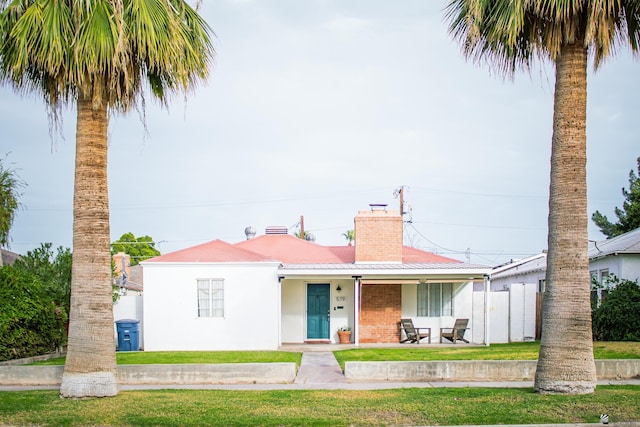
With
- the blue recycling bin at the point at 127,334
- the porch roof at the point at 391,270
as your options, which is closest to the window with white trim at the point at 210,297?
the porch roof at the point at 391,270

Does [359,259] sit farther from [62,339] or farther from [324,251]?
[62,339]

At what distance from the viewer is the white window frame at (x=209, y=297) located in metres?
23.9

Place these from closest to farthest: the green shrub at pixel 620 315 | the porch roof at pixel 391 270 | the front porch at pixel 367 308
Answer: the green shrub at pixel 620 315, the porch roof at pixel 391 270, the front porch at pixel 367 308

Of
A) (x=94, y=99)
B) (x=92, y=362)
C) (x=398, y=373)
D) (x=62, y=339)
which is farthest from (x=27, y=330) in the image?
(x=398, y=373)

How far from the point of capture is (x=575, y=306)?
12047 mm

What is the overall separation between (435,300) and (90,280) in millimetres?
16048

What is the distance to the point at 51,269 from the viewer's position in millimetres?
22141

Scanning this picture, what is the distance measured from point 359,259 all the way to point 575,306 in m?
13.5

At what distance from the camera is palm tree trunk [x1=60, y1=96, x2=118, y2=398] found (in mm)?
12273

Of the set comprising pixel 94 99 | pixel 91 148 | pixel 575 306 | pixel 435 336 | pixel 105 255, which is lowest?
pixel 435 336

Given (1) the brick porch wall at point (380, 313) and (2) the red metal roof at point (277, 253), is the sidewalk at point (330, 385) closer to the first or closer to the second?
(2) the red metal roof at point (277, 253)

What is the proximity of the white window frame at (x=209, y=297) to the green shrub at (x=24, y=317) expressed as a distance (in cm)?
483

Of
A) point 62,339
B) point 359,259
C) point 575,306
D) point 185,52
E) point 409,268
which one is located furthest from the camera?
point 359,259

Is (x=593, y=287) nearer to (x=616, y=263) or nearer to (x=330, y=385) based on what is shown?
(x=616, y=263)
